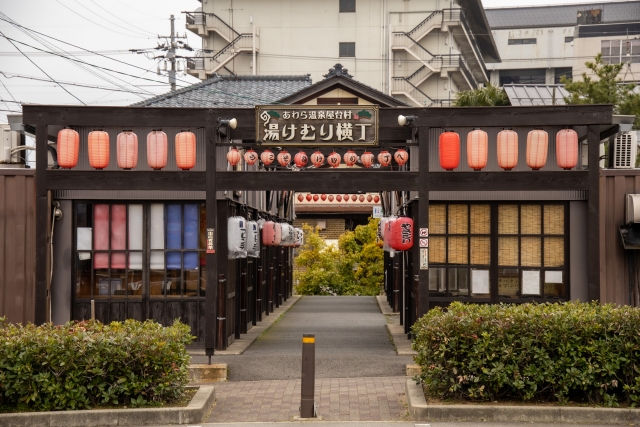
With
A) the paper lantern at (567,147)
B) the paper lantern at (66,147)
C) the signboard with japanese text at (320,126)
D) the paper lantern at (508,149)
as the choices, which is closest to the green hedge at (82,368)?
the paper lantern at (66,147)

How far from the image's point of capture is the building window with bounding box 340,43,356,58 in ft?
177

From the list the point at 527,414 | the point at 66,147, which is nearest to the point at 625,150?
the point at 527,414

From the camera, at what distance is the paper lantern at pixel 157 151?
15.7 meters

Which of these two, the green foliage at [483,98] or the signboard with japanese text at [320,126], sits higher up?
the green foliage at [483,98]

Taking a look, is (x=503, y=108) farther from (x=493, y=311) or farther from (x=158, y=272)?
(x=158, y=272)

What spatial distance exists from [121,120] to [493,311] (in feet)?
A: 27.6

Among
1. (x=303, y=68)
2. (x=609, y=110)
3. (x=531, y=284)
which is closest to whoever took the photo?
(x=609, y=110)

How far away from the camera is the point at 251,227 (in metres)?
18.3

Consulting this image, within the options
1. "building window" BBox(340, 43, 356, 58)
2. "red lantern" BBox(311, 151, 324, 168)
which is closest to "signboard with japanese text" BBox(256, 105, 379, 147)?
"red lantern" BBox(311, 151, 324, 168)

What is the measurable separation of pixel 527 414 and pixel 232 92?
21388 mm

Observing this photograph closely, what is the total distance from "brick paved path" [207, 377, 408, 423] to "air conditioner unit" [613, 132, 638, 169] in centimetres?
722

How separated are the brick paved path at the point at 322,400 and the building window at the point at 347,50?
42151 mm

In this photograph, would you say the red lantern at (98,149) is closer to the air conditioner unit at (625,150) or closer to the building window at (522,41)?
the air conditioner unit at (625,150)

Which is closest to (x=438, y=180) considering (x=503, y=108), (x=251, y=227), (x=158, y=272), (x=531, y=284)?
(x=503, y=108)
